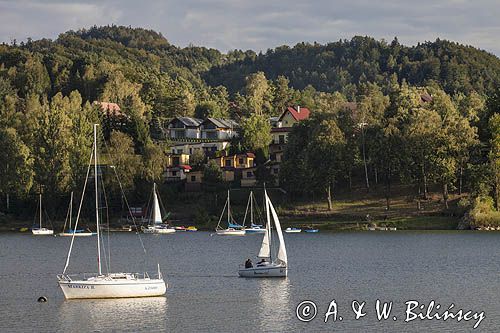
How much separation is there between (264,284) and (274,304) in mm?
8075

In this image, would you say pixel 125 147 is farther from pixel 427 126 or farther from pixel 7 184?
pixel 427 126

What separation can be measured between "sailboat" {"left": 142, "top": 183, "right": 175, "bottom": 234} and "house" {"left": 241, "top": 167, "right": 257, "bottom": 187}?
17452mm

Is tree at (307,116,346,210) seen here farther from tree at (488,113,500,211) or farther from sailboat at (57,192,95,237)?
sailboat at (57,192,95,237)

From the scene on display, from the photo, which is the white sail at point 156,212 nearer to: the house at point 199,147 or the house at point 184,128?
the house at point 199,147

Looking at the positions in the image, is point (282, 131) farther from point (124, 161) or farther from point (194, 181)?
point (124, 161)

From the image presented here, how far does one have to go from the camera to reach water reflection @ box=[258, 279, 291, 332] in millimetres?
45844

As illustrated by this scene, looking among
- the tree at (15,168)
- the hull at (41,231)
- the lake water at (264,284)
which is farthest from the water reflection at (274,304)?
the tree at (15,168)

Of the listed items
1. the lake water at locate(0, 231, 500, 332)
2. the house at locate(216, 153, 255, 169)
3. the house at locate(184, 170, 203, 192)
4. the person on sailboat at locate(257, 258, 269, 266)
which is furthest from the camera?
the house at locate(216, 153, 255, 169)

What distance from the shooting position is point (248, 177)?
434 ft

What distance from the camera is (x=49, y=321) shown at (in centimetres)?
4741

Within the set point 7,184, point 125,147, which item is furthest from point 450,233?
point 7,184

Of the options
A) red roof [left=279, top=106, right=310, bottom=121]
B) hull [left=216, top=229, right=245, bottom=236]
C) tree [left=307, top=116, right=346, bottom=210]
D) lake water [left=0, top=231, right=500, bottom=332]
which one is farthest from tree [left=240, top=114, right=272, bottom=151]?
lake water [left=0, top=231, right=500, bottom=332]

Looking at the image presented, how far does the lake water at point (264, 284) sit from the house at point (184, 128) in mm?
63227

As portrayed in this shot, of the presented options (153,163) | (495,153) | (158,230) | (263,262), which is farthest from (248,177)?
(263,262)
